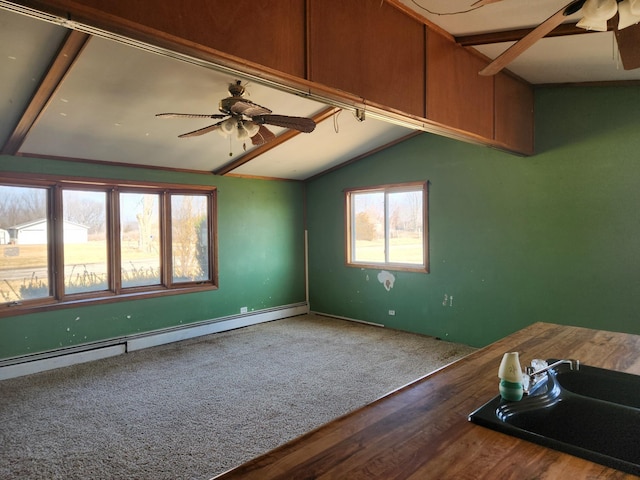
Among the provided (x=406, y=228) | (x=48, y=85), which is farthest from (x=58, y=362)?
(x=406, y=228)

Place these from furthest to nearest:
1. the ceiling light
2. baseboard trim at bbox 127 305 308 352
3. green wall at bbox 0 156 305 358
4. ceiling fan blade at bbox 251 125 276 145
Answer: baseboard trim at bbox 127 305 308 352, green wall at bbox 0 156 305 358, ceiling fan blade at bbox 251 125 276 145, the ceiling light

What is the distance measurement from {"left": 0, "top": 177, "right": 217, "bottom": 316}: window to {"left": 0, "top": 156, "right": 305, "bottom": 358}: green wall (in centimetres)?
14

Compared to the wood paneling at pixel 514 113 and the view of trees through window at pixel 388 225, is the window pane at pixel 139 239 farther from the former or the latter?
the wood paneling at pixel 514 113

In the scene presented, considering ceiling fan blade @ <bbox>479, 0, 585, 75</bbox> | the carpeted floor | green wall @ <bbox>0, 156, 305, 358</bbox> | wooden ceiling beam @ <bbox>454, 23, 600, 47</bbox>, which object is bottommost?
the carpeted floor

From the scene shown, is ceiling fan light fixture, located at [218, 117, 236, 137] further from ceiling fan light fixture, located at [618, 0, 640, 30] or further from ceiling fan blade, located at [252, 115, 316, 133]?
ceiling fan light fixture, located at [618, 0, 640, 30]

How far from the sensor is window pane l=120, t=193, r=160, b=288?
16.8ft

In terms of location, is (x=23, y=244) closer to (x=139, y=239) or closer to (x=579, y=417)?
(x=139, y=239)

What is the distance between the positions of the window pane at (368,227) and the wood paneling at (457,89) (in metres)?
2.75

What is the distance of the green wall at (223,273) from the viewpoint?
4367mm

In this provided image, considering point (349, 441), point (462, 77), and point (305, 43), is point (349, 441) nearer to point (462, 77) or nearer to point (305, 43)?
point (305, 43)

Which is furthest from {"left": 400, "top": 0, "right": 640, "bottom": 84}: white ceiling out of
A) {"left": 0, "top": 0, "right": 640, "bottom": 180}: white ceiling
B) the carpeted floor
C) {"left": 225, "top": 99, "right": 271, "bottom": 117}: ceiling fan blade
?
the carpeted floor

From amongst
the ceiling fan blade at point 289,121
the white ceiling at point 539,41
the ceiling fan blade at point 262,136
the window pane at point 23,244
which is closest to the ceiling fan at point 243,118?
the ceiling fan blade at point 289,121

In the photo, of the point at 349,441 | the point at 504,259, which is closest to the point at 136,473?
the point at 349,441

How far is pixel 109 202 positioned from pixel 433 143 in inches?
168
